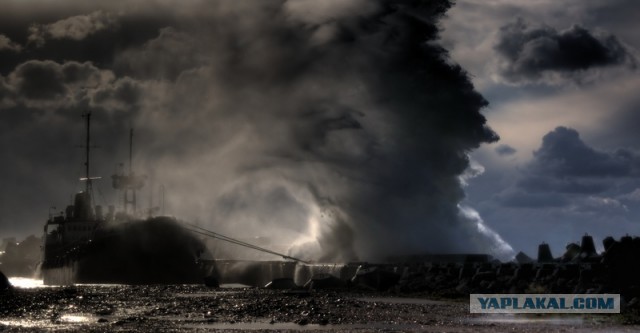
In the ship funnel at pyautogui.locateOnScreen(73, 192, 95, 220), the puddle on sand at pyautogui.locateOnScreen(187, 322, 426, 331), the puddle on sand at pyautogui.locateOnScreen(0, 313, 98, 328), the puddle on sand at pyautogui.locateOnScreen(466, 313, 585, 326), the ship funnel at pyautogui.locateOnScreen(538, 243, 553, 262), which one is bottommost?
the puddle on sand at pyautogui.locateOnScreen(0, 313, 98, 328)

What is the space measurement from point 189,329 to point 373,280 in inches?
1050

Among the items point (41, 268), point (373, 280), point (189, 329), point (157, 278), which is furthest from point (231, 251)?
point (189, 329)

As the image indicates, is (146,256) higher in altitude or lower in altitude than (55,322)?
higher

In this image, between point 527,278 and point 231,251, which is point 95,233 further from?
point 527,278

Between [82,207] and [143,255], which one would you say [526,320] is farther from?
[82,207]

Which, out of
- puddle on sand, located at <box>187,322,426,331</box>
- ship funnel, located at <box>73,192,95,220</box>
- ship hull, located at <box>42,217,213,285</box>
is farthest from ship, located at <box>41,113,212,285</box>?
puddle on sand, located at <box>187,322,426,331</box>

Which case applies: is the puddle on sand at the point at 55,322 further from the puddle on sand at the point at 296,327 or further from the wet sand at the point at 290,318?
the puddle on sand at the point at 296,327

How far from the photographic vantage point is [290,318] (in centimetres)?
2909

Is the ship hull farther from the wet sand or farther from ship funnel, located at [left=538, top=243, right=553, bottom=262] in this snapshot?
the wet sand
